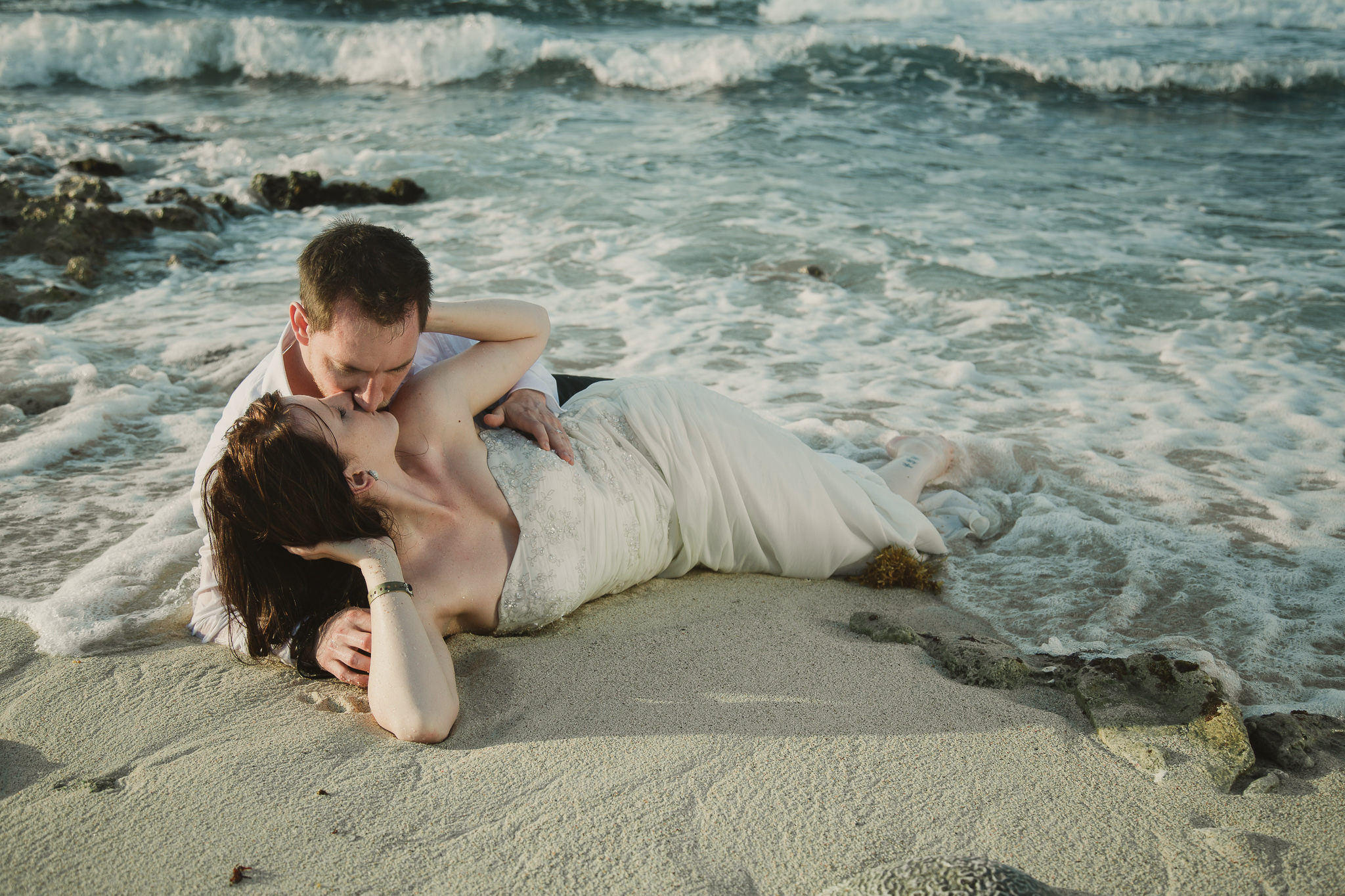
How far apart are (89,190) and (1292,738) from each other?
11.7 metres

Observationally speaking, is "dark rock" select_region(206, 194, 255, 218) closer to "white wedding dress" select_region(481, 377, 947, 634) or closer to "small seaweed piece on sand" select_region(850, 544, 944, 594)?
"white wedding dress" select_region(481, 377, 947, 634)

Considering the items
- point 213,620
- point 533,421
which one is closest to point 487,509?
point 533,421

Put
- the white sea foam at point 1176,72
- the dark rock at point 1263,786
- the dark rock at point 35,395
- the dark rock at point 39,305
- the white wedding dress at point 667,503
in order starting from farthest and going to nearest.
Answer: the white sea foam at point 1176,72
the dark rock at point 39,305
the dark rock at point 35,395
the white wedding dress at point 667,503
the dark rock at point 1263,786

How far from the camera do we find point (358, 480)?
3.06 metres

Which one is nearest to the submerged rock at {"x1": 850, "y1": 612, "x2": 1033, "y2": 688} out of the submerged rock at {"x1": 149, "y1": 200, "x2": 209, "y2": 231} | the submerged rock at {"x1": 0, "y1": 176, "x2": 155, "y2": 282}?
the submerged rock at {"x1": 0, "y1": 176, "x2": 155, "y2": 282}

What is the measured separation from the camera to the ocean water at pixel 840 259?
4.47 m

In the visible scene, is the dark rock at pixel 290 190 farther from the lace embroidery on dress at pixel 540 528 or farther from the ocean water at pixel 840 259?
the lace embroidery on dress at pixel 540 528

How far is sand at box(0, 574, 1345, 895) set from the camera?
2449 mm

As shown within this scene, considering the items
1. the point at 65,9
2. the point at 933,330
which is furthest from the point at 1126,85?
the point at 65,9

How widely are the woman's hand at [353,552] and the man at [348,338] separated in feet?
0.85

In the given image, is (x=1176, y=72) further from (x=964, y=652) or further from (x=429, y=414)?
(x=429, y=414)

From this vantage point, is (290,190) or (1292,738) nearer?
(1292,738)

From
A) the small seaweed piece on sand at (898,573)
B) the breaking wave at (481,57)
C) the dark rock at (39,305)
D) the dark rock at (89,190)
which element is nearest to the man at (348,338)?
the small seaweed piece on sand at (898,573)

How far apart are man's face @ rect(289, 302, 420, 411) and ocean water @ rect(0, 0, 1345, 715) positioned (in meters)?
1.38
